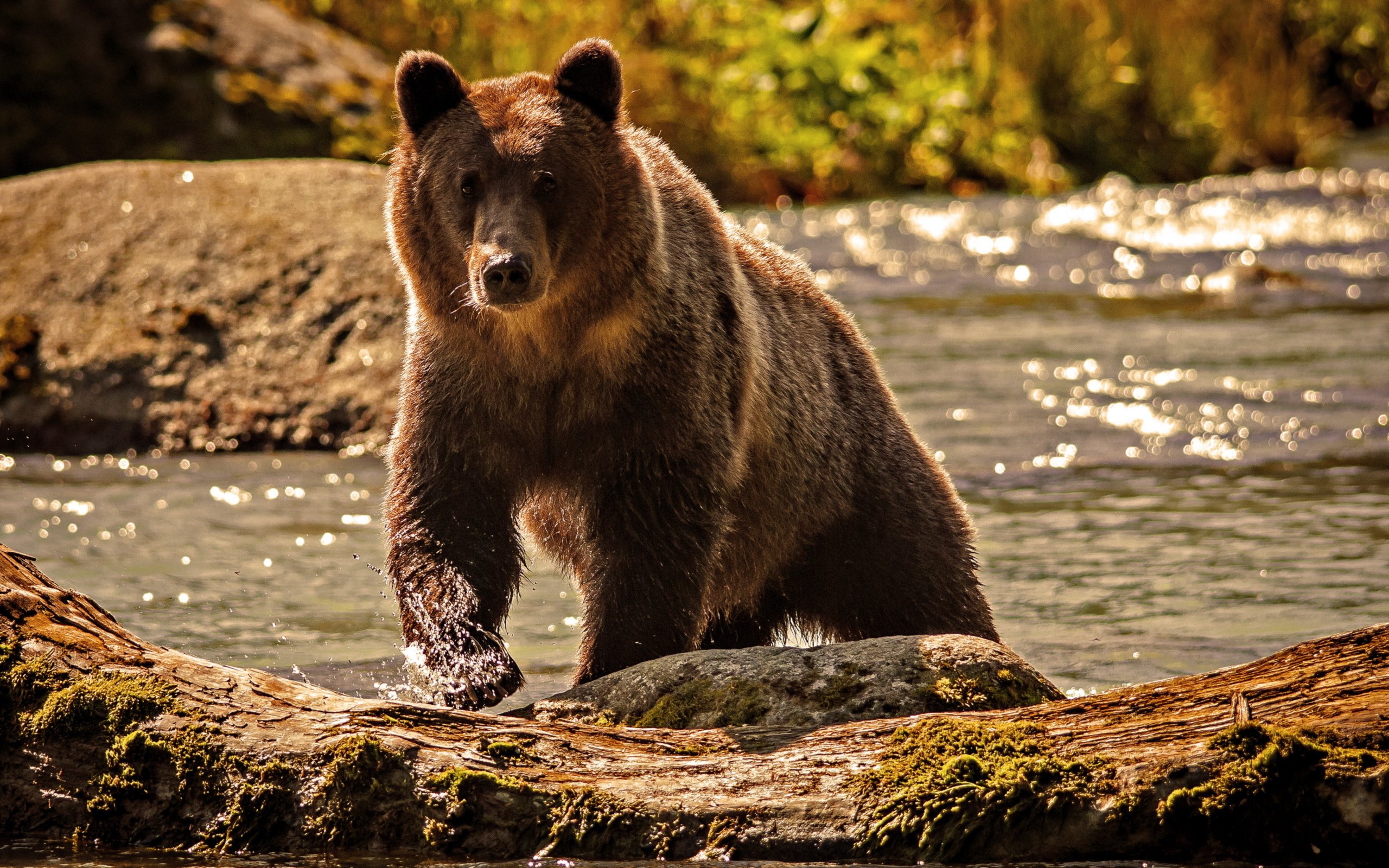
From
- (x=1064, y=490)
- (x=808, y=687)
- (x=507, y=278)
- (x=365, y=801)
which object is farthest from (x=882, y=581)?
(x=1064, y=490)

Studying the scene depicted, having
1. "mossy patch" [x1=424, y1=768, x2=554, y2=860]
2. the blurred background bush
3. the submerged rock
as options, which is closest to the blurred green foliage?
the blurred background bush

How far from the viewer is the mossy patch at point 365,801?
3.60 m

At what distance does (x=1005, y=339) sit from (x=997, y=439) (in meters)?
2.85

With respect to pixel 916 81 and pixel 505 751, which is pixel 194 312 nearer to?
pixel 505 751

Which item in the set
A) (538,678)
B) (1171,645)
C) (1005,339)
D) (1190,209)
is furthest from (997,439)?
(1190,209)

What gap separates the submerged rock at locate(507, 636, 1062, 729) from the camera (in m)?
4.24

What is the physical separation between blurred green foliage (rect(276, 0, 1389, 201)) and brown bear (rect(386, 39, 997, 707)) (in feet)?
46.4

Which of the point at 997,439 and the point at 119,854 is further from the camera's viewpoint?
the point at 997,439

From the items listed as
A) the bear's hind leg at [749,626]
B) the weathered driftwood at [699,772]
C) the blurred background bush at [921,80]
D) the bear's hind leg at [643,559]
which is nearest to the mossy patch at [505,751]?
the weathered driftwood at [699,772]

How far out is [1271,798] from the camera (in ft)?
10.9

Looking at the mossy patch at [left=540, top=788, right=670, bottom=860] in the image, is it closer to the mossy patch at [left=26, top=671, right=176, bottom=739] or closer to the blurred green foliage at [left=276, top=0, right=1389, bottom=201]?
the mossy patch at [left=26, top=671, right=176, bottom=739]

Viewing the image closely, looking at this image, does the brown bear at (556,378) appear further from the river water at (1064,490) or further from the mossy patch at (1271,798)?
the mossy patch at (1271,798)

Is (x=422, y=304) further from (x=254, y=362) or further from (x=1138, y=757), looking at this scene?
(x=254, y=362)

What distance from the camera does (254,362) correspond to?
920 cm
